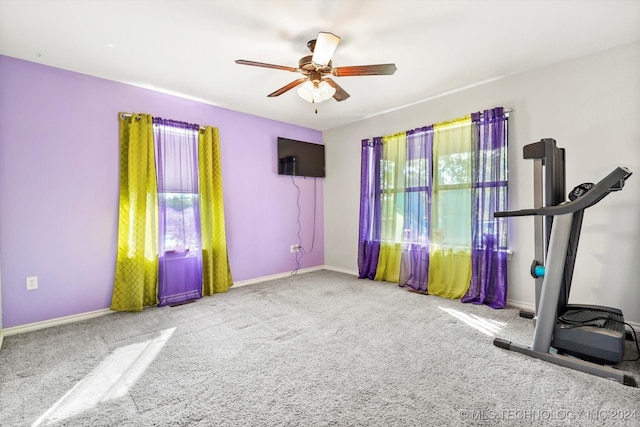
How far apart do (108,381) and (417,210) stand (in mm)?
3487

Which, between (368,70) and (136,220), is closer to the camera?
(368,70)

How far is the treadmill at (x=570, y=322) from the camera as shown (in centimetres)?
188

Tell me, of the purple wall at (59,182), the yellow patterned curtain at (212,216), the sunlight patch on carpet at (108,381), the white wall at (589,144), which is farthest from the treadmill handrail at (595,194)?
the purple wall at (59,182)

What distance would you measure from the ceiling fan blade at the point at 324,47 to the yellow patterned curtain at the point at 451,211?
6.62ft

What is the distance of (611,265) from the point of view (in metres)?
2.60

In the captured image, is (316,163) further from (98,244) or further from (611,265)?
(611,265)

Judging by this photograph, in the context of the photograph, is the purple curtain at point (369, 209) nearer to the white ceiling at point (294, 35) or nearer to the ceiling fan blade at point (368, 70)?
the white ceiling at point (294, 35)

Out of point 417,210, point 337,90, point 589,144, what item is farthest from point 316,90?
point 589,144

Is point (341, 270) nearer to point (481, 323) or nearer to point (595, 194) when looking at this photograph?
point (481, 323)

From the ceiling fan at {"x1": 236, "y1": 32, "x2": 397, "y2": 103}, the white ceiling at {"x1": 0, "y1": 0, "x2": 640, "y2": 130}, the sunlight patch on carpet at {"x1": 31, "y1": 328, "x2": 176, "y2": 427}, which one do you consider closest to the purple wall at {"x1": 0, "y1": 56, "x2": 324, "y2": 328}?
the white ceiling at {"x1": 0, "y1": 0, "x2": 640, "y2": 130}

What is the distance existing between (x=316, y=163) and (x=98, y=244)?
→ 3.22m

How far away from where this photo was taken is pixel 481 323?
2.73 m

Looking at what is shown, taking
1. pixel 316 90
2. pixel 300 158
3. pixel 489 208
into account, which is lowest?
pixel 489 208

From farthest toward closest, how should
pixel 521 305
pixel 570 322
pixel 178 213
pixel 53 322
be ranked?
pixel 178 213
pixel 521 305
pixel 53 322
pixel 570 322
